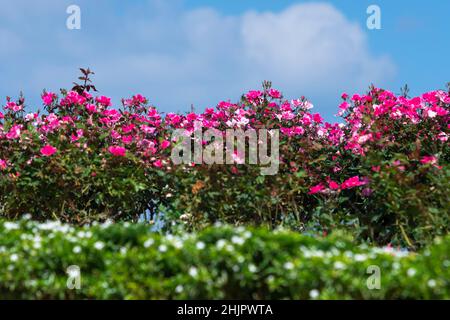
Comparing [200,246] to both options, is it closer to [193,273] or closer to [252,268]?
[193,273]

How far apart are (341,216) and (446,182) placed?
113 cm

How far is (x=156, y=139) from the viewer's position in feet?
29.8

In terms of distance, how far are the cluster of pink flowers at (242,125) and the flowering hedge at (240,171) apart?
2cm

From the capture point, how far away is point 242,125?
8.96m

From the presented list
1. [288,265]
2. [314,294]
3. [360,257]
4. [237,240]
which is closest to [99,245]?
[237,240]

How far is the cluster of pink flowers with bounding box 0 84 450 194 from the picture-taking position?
804cm

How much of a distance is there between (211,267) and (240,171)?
8.59 ft

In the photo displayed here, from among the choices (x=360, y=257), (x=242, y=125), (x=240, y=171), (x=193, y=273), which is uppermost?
(x=242, y=125)

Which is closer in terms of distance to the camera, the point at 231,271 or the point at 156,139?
the point at 231,271

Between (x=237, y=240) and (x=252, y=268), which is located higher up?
(x=237, y=240)

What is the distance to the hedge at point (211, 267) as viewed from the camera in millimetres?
4852

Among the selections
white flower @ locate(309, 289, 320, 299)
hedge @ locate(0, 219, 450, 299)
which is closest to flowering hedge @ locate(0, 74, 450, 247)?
hedge @ locate(0, 219, 450, 299)
